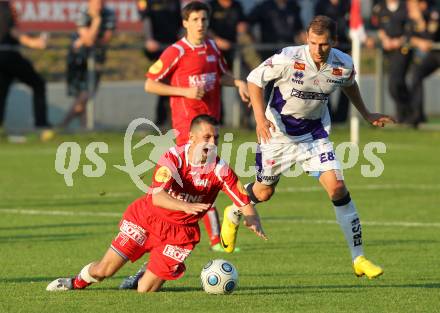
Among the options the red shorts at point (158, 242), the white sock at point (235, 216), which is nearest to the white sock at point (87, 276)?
the red shorts at point (158, 242)

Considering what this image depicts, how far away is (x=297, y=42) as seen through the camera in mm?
27109

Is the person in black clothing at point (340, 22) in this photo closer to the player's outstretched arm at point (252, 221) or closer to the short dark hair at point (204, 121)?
the short dark hair at point (204, 121)

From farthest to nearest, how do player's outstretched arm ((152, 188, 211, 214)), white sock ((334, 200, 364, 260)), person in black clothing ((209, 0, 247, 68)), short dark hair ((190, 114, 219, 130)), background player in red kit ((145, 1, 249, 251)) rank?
person in black clothing ((209, 0, 247, 68))
background player in red kit ((145, 1, 249, 251))
white sock ((334, 200, 364, 260))
short dark hair ((190, 114, 219, 130))
player's outstretched arm ((152, 188, 211, 214))

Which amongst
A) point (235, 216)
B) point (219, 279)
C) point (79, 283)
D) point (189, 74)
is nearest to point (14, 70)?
point (189, 74)

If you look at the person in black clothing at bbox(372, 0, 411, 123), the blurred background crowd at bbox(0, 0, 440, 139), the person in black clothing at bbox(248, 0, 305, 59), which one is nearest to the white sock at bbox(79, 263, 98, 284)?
the blurred background crowd at bbox(0, 0, 440, 139)

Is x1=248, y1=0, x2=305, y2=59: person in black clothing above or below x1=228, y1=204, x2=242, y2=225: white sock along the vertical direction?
below

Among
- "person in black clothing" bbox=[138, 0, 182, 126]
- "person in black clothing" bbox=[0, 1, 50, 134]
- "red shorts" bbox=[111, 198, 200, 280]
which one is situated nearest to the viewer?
"red shorts" bbox=[111, 198, 200, 280]

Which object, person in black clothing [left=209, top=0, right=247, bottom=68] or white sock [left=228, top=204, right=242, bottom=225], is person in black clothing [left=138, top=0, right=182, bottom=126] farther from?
white sock [left=228, top=204, right=242, bottom=225]

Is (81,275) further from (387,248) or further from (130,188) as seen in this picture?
(130,188)

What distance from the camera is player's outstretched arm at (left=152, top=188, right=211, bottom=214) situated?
9.35 meters

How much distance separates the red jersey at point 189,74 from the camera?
43.0 ft

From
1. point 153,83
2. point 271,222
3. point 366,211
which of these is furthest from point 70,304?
point 366,211

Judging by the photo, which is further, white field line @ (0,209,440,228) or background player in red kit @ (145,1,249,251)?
white field line @ (0,209,440,228)

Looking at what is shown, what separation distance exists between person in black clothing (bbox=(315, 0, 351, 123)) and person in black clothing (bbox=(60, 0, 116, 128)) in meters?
4.38
